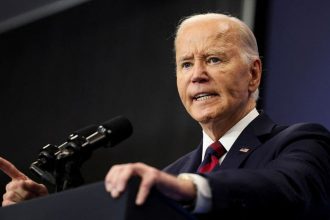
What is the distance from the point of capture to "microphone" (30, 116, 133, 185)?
148 centimetres

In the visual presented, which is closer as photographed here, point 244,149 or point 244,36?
point 244,149

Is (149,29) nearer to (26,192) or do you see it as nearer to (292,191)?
(26,192)

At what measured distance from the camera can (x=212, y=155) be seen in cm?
191

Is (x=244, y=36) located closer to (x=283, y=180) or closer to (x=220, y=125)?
(x=220, y=125)

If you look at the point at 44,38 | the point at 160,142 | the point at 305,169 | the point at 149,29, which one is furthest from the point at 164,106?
the point at 305,169

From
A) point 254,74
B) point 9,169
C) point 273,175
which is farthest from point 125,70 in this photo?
point 273,175

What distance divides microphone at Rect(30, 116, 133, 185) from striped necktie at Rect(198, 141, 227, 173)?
0.38 metres

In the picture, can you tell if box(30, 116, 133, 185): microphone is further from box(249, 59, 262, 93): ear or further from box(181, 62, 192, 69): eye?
box(249, 59, 262, 93): ear

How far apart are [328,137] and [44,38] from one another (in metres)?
2.31

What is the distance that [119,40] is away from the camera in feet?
11.2

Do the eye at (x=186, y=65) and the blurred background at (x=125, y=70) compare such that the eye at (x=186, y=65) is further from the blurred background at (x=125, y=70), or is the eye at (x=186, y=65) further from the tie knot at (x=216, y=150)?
the blurred background at (x=125, y=70)

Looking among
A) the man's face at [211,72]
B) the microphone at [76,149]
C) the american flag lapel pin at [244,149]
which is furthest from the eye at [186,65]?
the microphone at [76,149]

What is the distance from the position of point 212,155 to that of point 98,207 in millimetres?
742

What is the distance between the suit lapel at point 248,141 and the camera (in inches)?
70.0
